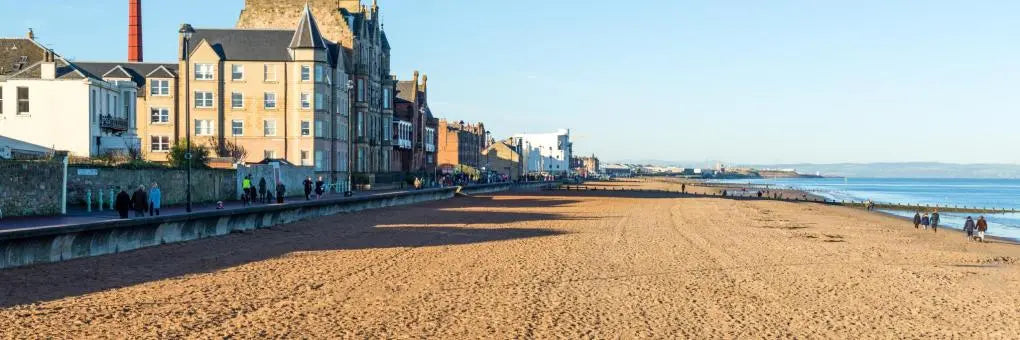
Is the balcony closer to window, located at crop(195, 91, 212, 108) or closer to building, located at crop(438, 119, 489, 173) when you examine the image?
window, located at crop(195, 91, 212, 108)

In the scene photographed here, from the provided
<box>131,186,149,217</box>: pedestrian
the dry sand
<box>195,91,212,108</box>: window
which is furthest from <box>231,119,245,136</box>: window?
<box>131,186,149,217</box>: pedestrian

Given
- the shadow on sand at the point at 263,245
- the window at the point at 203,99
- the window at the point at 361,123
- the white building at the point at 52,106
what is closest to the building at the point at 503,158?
the window at the point at 361,123

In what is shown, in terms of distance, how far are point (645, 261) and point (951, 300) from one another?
8080 millimetres

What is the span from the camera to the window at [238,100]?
66.2 metres

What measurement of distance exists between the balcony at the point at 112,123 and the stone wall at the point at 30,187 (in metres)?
24.8

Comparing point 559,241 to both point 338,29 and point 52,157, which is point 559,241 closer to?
point 52,157

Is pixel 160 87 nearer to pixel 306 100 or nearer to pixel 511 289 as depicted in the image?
pixel 306 100

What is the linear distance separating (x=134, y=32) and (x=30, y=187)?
49886 millimetres

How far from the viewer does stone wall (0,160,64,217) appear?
26.3 m

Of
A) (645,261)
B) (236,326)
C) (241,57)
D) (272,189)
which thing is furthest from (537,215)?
(236,326)

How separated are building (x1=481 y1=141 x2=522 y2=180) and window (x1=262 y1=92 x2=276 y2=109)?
10622 cm

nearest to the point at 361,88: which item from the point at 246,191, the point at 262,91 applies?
the point at 262,91

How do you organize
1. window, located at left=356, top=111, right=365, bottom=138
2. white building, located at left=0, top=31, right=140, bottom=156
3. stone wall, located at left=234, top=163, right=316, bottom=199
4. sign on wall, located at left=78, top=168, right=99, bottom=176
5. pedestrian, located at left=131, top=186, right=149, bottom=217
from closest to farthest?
pedestrian, located at left=131, top=186, right=149, bottom=217 → sign on wall, located at left=78, top=168, right=99, bottom=176 → stone wall, located at left=234, top=163, right=316, bottom=199 → white building, located at left=0, top=31, right=140, bottom=156 → window, located at left=356, top=111, right=365, bottom=138

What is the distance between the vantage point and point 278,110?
217 ft
